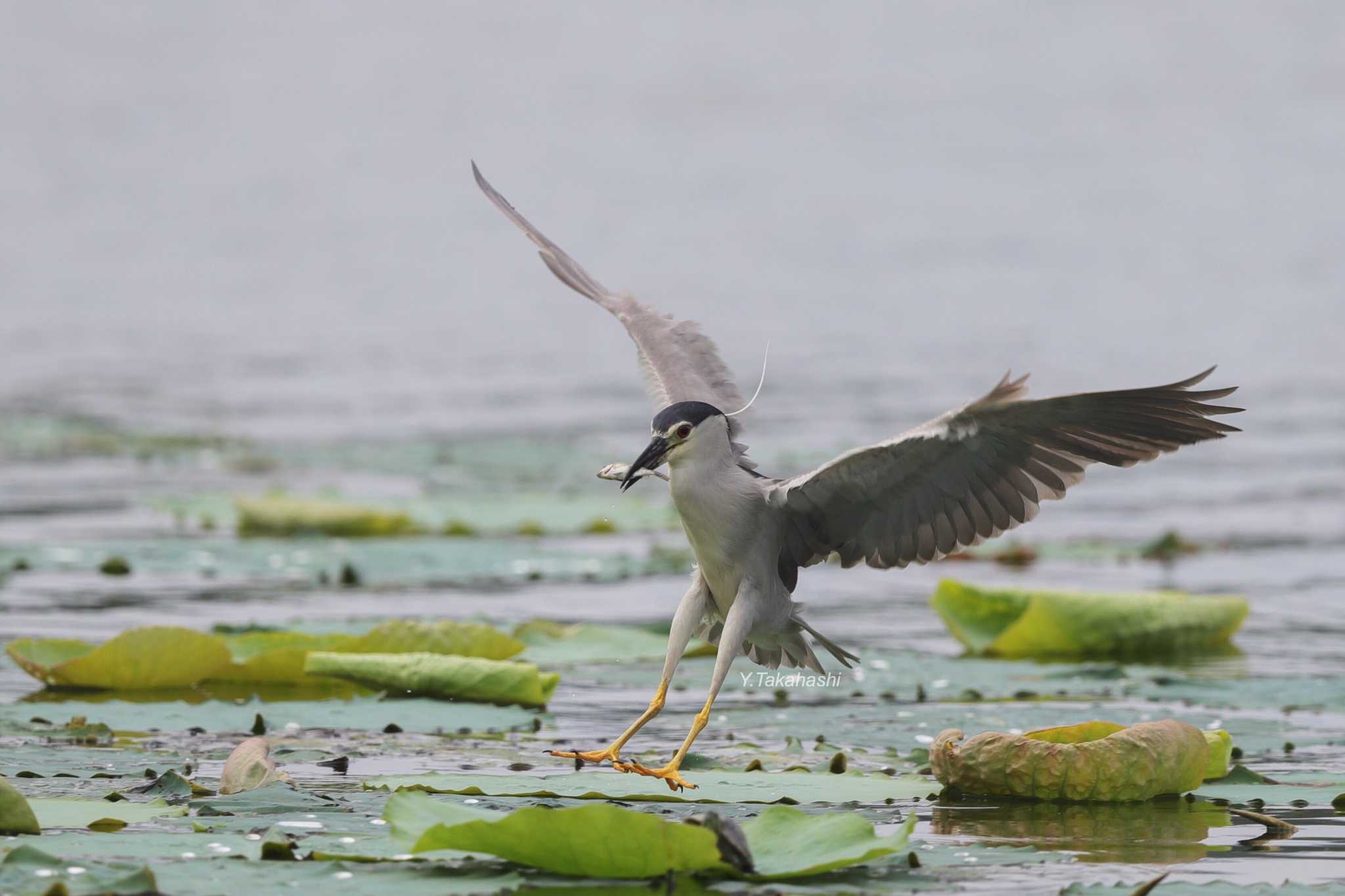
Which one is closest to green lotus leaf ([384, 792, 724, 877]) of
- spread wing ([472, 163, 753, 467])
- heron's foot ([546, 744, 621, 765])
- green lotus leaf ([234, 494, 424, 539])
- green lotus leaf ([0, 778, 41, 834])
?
green lotus leaf ([0, 778, 41, 834])

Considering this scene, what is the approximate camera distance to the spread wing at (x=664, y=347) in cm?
612

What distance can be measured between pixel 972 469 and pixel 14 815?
2.59m

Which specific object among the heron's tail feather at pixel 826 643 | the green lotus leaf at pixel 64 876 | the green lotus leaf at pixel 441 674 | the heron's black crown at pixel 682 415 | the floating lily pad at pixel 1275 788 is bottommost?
the floating lily pad at pixel 1275 788

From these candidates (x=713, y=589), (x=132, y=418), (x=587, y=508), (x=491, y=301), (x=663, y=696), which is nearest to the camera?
(x=663, y=696)

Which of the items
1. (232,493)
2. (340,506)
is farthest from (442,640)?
(232,493)

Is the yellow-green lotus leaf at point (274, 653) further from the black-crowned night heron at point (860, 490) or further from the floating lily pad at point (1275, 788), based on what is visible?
the floating lily pad at point (1275, 788)

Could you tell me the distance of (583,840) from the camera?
11.9 feet

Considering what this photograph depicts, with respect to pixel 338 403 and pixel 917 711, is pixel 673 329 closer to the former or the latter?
pixel 917 711

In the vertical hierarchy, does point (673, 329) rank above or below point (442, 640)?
above

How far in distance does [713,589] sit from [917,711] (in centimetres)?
109

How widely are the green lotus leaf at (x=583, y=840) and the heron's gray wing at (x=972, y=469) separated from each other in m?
1.49

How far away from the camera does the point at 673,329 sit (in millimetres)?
6441

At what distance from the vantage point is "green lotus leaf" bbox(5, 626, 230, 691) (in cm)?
608

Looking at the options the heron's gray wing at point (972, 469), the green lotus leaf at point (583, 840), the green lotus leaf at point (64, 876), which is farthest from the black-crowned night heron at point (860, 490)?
the green lotus leaf at point (64, 876)
